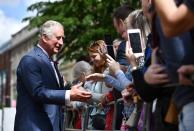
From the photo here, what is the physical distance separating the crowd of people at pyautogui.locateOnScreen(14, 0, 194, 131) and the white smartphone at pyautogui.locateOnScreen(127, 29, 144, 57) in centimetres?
2

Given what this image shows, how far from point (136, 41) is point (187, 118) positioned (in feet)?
5.90

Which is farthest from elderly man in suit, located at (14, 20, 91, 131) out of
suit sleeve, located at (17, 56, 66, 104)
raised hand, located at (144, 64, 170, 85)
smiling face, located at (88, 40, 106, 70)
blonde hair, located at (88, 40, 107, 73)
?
raised hand, located at (144, 64, 170, 85)

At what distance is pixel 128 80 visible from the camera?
5336 millimetres

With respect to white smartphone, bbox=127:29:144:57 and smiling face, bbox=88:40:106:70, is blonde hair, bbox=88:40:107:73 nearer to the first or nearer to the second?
smiling face, bbox=88:40:106:70

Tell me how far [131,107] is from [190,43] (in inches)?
88.9

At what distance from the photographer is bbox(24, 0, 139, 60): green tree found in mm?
20297

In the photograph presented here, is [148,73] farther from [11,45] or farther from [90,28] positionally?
[11,45]

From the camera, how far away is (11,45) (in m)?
115

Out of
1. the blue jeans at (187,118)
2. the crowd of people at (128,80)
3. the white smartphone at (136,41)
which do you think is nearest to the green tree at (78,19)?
the crowd of people at (128,80)

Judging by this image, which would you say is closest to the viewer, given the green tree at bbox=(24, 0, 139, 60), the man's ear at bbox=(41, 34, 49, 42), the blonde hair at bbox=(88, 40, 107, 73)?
the man's ear at bbox=(41, 34, 49, 42)

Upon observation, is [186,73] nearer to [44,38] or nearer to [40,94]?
[40,94]

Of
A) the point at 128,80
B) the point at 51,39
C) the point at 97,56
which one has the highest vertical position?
the point at 51,39

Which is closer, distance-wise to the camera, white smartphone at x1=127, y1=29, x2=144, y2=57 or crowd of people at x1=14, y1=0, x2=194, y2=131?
crowd of people at x1=14, y1=0, x2=194, y2=131

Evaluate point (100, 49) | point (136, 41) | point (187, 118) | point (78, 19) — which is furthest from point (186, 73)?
point (78, 19)
